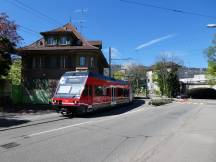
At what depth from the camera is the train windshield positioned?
2227 cm

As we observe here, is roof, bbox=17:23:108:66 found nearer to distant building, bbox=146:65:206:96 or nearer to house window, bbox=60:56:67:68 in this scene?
house window, bbox=60:56:67:68

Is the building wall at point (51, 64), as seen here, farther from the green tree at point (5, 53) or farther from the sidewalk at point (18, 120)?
the sidewalk at point (18, 120)

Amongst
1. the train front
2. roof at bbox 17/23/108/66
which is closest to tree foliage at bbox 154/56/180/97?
roof at bbox 17/23/108/66

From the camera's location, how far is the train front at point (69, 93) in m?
21.7

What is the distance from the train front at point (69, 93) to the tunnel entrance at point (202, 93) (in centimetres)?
8222

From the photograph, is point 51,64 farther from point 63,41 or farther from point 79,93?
point 79,93

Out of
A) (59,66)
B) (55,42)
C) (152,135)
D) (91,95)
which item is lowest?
(152,135)

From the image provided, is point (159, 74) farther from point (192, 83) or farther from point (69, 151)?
point (69, 151)

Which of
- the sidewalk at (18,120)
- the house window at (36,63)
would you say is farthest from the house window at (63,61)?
the sidewalk at (18,120)

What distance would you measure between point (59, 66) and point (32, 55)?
4145 mm

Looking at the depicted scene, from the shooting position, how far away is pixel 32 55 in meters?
42.6

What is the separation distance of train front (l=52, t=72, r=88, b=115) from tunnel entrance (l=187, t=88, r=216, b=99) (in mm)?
82223

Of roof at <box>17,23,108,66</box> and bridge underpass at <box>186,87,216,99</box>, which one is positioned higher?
roof at <box>17,23,108,66</box>

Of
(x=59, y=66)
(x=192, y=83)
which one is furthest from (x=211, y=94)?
(x=59, y=66)
